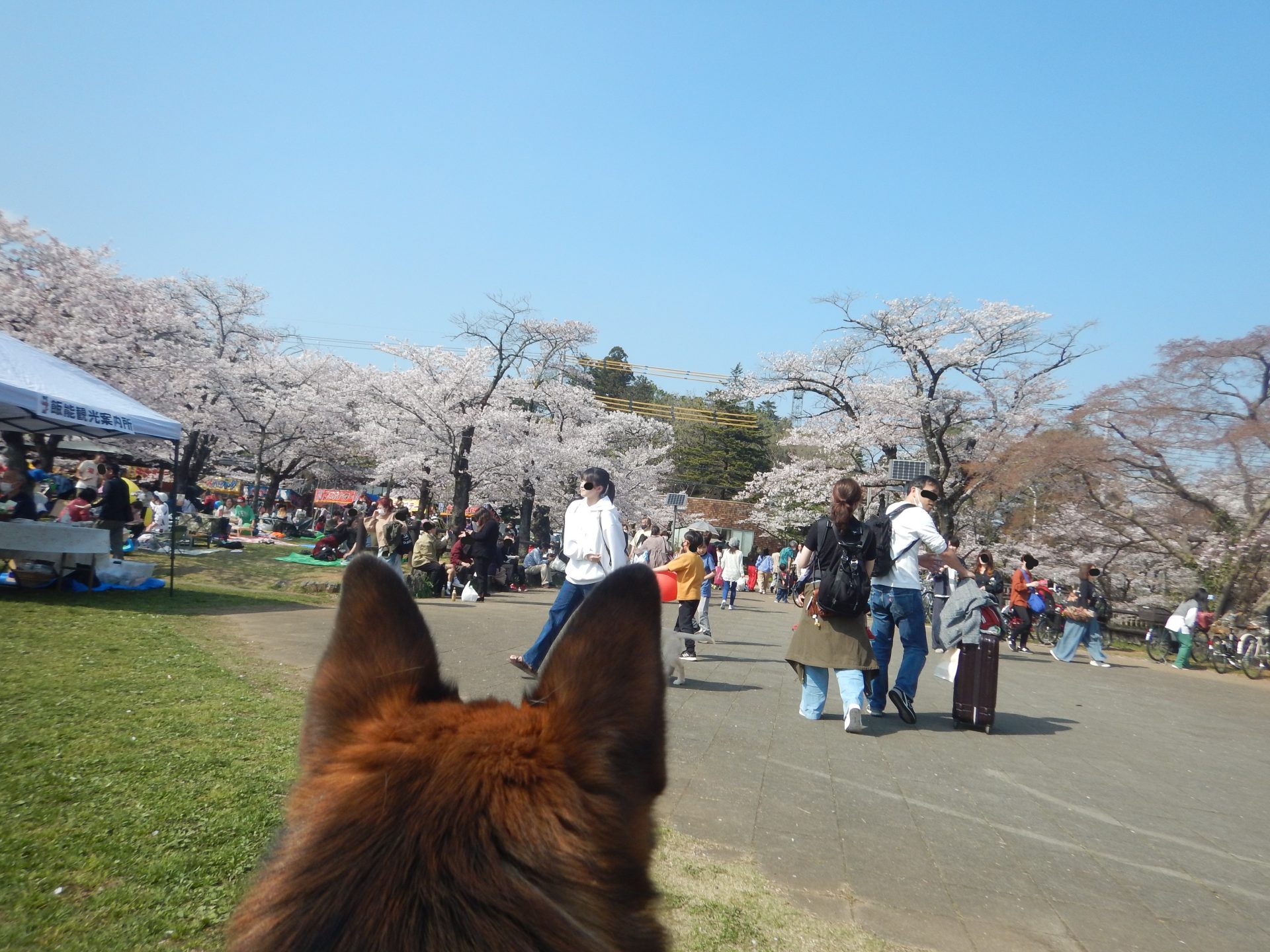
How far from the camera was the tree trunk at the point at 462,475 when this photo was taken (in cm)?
3331

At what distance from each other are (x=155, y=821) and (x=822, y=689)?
5070mm

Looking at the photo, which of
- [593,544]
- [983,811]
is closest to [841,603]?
[983,811]

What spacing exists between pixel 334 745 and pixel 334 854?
0.28 m

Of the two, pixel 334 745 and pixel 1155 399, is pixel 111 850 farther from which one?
pixel 1155 399

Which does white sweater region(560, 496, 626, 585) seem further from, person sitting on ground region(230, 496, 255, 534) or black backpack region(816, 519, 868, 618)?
person sitting on ground region(230, 496, 255, 534)

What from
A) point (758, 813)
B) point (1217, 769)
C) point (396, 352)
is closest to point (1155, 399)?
point (1217, 769)

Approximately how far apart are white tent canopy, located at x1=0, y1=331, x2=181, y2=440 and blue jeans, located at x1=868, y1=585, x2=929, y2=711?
384 inches

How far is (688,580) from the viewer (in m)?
11.0

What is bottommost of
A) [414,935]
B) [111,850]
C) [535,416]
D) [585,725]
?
[111,850]

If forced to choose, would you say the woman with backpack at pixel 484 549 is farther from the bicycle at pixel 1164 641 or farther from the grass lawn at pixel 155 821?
the bicycle at pixel 1164 641

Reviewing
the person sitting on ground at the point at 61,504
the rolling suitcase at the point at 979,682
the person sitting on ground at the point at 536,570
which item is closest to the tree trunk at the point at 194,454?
the person sitting on ground at the point at 61,504

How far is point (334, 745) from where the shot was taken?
1138 mm

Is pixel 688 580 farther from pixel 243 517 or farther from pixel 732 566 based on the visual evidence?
pixel 243 517

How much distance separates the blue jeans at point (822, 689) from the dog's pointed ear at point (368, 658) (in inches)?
231
